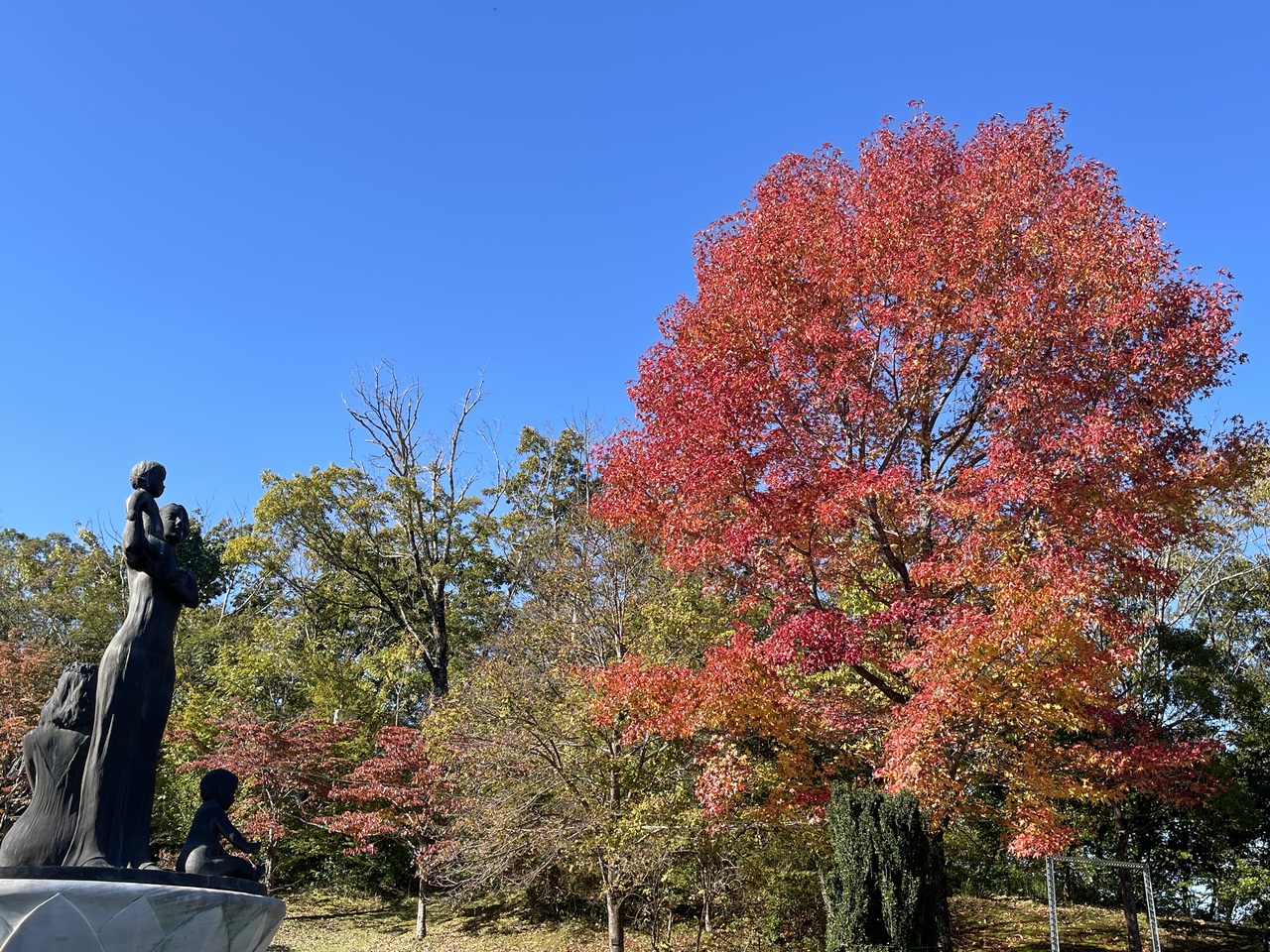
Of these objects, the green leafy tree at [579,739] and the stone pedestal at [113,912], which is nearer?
the stone pedestal at [113,912]

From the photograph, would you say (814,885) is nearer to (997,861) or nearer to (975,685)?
(997,861)

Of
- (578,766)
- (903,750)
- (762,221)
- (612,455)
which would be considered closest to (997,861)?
(578,766)

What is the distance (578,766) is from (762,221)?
8436 mm

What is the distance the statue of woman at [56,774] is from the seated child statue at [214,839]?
2.44 ft

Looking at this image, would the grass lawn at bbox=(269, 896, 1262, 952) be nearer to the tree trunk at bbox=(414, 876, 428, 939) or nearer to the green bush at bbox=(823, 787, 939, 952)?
the tree trunk at bbox=(414, 876, 428, 939)

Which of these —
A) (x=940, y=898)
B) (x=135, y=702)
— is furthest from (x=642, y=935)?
(x=135, y=702)

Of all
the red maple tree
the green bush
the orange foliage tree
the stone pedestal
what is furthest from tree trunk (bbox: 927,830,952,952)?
the orange foliage tree

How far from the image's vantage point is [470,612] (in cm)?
2777

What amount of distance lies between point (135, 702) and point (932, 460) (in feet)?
31.7

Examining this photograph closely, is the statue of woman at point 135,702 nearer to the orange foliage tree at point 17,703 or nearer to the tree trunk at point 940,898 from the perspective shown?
the tree trunk at point 940,898

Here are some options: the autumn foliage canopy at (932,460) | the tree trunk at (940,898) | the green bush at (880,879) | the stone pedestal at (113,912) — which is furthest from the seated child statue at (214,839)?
the tree trunk at (940,898)

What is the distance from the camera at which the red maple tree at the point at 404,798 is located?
17.9 metres

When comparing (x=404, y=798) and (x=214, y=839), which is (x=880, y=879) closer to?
(x=214, y=839)

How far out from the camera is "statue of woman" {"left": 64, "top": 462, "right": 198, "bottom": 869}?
18.2 feet
